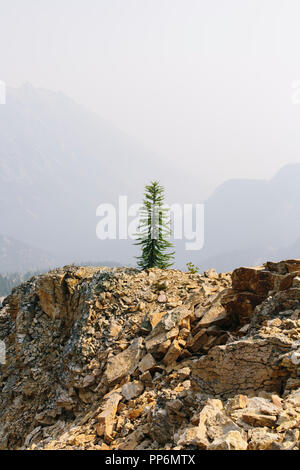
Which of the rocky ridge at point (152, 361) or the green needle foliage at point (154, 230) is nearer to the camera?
the rocky ridge at point (152, 361)

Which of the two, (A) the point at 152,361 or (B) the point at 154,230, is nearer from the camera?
(A) the point at 152,361

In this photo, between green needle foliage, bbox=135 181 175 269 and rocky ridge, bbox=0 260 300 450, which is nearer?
Result: rocky ridge, bbox=0 260 300 450

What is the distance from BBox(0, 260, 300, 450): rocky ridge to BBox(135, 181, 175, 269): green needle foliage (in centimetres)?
828

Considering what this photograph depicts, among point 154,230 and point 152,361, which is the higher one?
point 154,230

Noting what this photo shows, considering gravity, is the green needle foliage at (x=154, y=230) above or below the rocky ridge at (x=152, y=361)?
above

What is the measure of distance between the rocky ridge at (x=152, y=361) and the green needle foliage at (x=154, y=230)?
828 cm

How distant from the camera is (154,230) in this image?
2908 centimetres

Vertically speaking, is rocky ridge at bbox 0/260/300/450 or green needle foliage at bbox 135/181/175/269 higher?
green needle foliage at bbox 135/181/175/269

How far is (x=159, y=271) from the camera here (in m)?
20.7

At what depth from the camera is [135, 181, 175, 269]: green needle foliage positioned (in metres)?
29.1

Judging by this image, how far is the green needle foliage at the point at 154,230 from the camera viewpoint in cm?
2914

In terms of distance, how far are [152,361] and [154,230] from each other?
56.2ft
